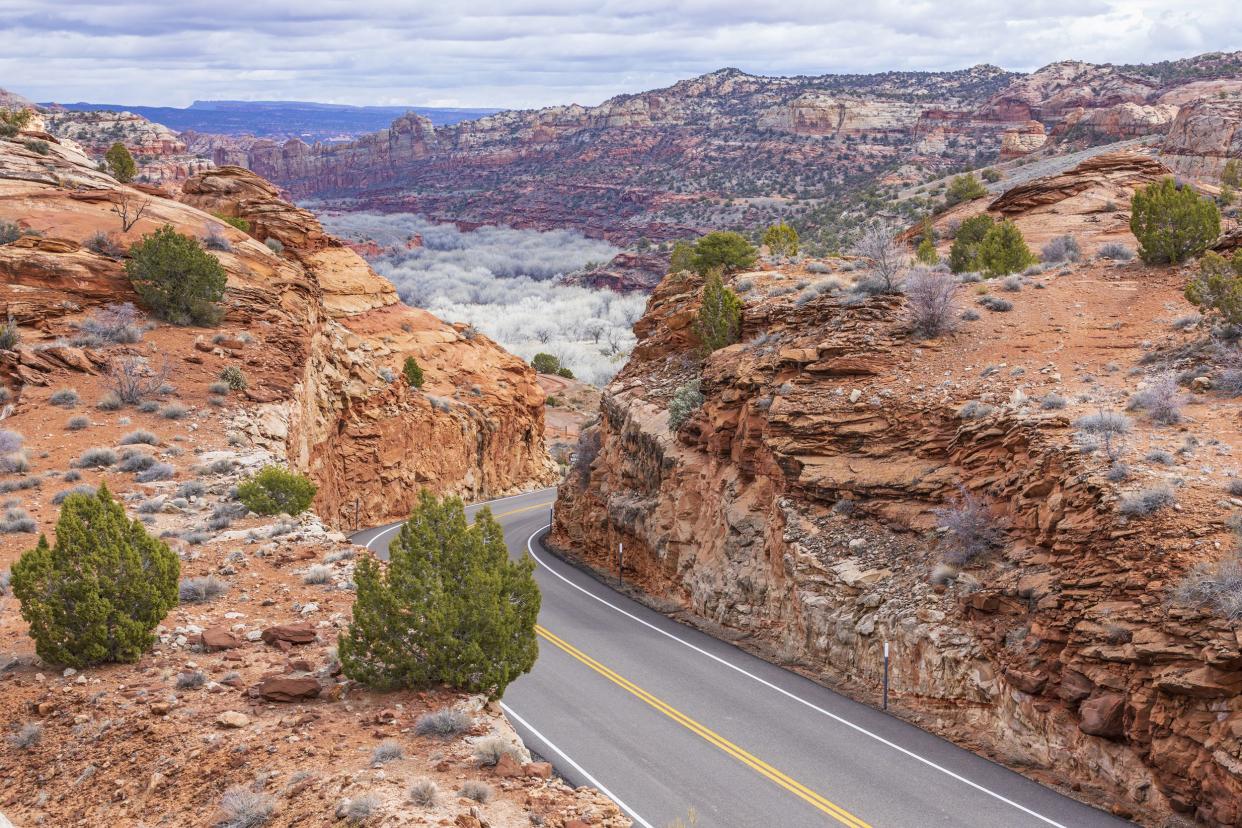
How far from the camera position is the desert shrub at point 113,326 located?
87.1ft

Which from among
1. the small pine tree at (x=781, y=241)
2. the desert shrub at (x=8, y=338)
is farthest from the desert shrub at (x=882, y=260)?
the desert shrub at (x=8, y=338)

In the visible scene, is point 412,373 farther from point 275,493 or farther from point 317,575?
point 317,575

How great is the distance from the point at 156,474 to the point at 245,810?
13.3 meters

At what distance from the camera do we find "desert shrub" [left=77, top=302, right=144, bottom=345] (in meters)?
26.6

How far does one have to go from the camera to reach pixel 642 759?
1323 cm

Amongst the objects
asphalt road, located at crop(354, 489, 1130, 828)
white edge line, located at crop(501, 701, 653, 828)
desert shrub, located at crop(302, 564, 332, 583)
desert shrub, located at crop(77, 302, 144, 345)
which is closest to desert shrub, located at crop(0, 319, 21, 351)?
desert shrub, located at crop(77, 302, 144, 345)

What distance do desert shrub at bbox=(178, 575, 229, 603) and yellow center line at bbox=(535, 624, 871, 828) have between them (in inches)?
261

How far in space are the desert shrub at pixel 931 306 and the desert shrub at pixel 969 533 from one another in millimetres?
6007

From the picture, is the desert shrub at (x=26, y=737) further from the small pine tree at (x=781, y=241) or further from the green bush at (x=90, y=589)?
the small pine tree at (x=781, y=241)

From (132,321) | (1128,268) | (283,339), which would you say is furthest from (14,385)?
(1128,268)

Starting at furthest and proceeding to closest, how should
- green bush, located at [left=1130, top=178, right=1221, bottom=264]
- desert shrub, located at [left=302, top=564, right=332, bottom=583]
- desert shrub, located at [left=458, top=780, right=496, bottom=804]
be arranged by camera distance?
green bush, located at [left=1130, top=178, right=1221, bottom=264]
desert shrub, located at [left=302, top=564, right=332, bottom=583]
desert shrub, located at [left=458, top=780, right=496, bottom=804]

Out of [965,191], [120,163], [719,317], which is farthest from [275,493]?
[965,191]

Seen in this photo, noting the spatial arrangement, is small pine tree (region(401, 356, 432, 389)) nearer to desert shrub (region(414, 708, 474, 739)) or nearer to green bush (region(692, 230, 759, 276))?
green bush (region(692, 230, 759, 276))

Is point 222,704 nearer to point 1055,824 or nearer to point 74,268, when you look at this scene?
point 1055,824
